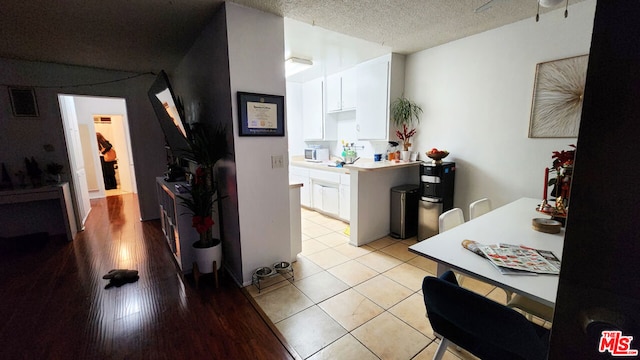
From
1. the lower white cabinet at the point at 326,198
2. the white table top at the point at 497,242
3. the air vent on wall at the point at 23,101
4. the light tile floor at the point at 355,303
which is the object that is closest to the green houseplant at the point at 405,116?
the lower white cabinet at the point at 326,198

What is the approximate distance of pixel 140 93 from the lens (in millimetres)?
4031

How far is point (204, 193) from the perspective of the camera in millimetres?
2346

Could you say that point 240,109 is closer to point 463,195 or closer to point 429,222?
point 429,222

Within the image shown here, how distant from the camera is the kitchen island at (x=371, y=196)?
10.0 feet

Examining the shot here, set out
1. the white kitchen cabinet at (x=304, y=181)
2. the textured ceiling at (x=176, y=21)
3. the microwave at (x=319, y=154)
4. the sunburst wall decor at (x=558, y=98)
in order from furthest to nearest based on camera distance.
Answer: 1. the microwave at (x=319, y=154)
2. the white kitchen cabinet at (x=304, y=181)
3. the sunburst wall decor at (x=558, y=98)
4. the textured ceiling at (x=176, y=21)

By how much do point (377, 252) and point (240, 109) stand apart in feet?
6.90

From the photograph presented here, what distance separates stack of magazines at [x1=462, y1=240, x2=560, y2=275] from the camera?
1152 mm

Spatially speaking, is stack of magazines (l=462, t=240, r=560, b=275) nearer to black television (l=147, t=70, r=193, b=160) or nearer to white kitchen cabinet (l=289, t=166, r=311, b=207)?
black television (l=147, t=70, r=193, b=160)

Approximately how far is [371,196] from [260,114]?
168 centimetres

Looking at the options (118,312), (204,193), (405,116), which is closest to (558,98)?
(405,116)

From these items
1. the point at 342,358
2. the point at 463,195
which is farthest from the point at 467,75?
the point at 342,358

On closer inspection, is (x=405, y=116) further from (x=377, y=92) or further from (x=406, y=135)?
(x=377, y=92)

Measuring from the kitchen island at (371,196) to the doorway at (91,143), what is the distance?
3.98 m

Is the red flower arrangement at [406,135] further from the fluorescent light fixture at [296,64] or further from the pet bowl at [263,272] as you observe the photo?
the pet bowl at [263,272]
